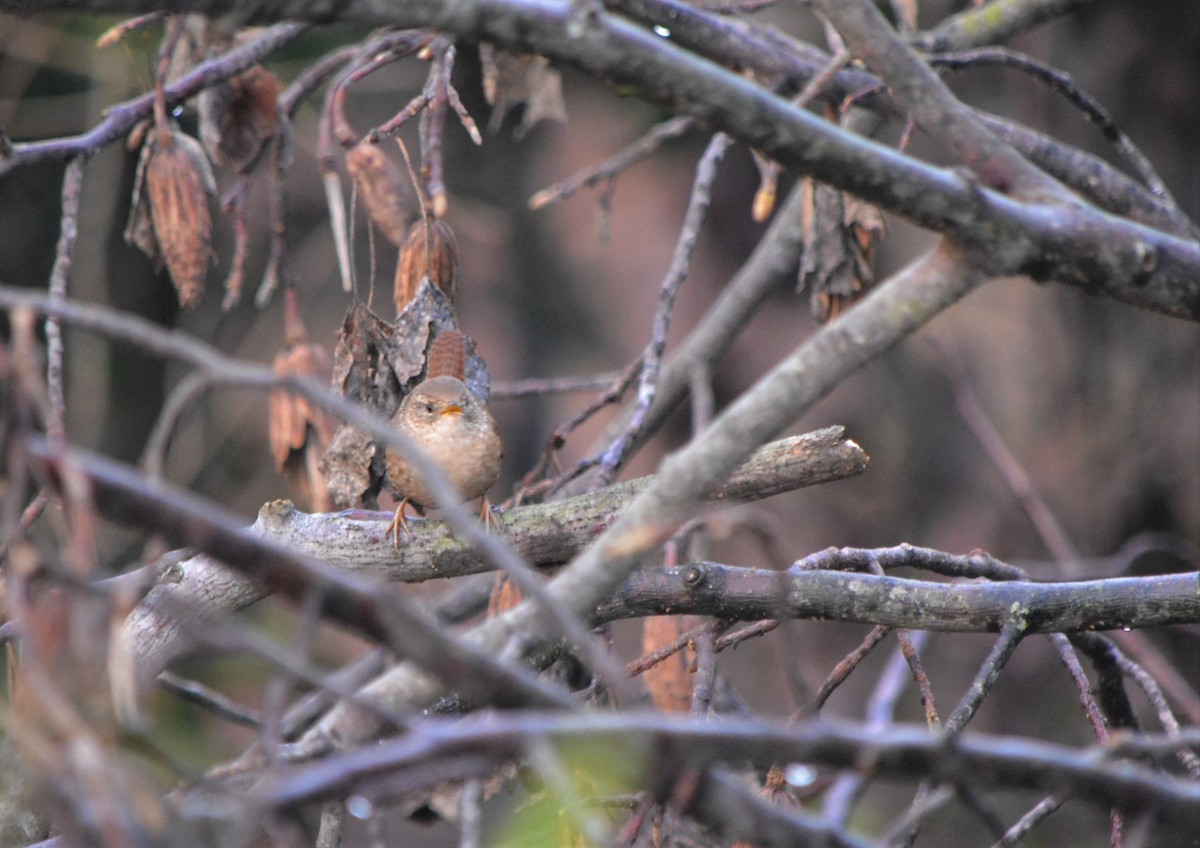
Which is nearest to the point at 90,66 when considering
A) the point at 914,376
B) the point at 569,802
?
the point at 914,376

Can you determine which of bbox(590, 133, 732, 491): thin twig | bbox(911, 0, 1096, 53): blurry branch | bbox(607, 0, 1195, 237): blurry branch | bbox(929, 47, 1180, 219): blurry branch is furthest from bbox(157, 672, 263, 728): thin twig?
bbox(911, 0, 1096, 53): blurry branch

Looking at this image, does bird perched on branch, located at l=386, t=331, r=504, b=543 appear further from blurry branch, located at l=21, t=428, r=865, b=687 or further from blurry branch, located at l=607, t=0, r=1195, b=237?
blurry branch, located at l=607, t=0, r=1195, b=237

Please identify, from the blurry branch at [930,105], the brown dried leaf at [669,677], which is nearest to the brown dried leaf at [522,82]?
the brown dried leaf at [669,677]

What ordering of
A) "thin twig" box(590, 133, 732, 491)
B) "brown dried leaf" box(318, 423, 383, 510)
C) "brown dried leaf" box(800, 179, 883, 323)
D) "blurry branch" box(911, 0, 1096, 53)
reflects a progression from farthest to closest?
"blurry branch" box(911, 0, 1096, 53) < "brown dried leaf" box(800, 179, 883, 323) < "thin twig" box(590, 133, 732, 491) < "brown dried leaf" box(318, 423, 383, 510)

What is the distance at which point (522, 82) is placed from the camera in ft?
10.9

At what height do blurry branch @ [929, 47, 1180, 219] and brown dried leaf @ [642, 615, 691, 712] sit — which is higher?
blurry branch @ [929, 47, 1180, 219]

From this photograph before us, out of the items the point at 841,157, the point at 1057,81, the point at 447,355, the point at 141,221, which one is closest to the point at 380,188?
the point at 447,355

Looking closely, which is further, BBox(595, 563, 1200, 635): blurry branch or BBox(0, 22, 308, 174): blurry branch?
BBox(0, 22, 308, 174): blurry branch

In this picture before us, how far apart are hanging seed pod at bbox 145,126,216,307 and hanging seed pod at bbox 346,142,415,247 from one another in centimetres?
36

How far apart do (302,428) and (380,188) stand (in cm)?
66

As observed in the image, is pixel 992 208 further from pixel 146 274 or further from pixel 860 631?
pixel 146 274

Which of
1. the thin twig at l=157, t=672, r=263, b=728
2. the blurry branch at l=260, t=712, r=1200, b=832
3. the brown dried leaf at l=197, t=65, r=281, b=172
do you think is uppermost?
the brown dried leaf at l=197, t=65, r=281, b=172

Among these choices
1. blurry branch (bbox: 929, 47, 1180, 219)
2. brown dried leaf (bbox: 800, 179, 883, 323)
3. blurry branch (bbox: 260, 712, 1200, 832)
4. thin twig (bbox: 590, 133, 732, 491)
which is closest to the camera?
blurry branch (bbox: 260, 712, 1200, 832)

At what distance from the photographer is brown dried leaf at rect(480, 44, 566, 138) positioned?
3.15 meters
